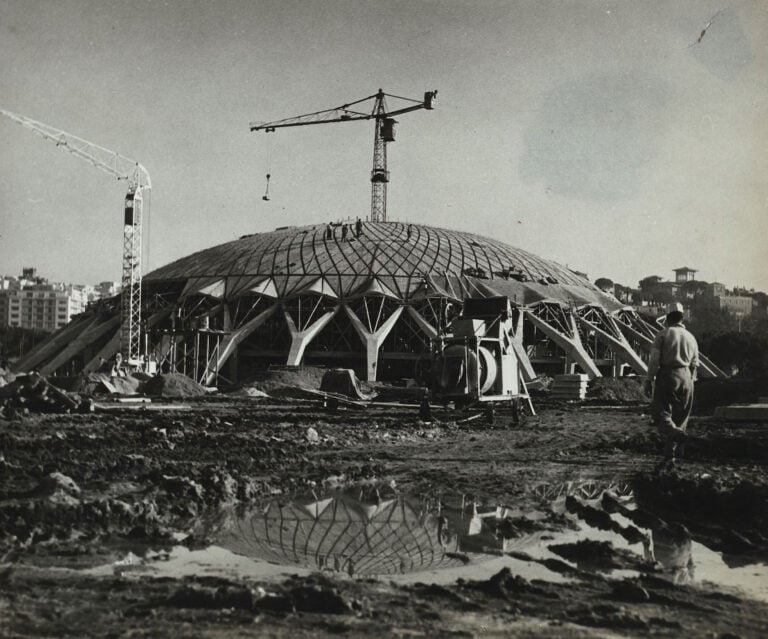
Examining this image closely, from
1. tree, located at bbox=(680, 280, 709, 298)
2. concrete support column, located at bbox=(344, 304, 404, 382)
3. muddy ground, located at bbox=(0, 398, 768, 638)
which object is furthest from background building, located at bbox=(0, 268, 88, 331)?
muddy ground, located at bbox=(0, 398, 768, 638)

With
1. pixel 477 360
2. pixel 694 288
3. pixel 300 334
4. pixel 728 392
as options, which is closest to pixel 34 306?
pixel 694 288

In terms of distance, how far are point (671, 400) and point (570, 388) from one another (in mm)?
25065

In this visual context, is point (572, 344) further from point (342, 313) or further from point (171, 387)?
point (171, 387)

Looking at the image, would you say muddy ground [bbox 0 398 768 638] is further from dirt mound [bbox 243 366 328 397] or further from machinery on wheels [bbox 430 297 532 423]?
dirt mound [bbox 243 366 328 397]

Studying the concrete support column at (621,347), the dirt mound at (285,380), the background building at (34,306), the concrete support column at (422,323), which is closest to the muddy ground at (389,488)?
the dirt mound at (285,380)

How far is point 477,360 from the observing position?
1938cm

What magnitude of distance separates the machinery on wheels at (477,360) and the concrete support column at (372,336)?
21122 mm

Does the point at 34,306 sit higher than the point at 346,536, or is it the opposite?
the point at 34,306

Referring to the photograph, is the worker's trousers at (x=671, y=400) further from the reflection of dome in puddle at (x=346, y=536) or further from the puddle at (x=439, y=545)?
the reflection of dome in puddle at (x=346, y=536)

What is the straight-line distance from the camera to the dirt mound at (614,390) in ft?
118

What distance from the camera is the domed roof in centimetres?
4722

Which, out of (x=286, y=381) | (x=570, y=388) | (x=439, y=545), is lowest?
(x=439, y=545)

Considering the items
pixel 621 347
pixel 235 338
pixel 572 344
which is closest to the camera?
pixel 572 344

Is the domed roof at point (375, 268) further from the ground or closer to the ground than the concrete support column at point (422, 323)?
further from the ground
